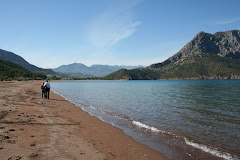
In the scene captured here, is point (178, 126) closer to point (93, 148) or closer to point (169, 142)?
point (169, 142)

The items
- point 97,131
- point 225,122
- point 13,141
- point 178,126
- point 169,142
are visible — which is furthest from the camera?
point 225,122

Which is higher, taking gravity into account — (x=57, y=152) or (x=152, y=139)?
(x=57, y=152)

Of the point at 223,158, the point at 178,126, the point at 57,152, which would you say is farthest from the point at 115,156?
the point at 178,126

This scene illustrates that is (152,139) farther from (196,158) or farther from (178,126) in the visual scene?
(178,126)

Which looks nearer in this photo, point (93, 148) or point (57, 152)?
point (57, 152)

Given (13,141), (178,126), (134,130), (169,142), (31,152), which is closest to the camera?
(31,152)

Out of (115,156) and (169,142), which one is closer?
(115,156)

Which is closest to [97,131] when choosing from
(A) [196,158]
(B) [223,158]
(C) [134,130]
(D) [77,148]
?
(C) [134,130]

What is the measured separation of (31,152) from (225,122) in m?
16.7

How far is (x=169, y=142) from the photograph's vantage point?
10.0m

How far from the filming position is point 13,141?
7129mm

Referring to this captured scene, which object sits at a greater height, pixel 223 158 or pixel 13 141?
pixel 13 141

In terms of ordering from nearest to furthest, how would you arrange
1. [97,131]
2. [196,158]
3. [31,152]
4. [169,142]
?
1. [31,152]
2. [196,158]
3. [169,142]
4. [97,131]

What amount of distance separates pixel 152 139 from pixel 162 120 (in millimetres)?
5411
